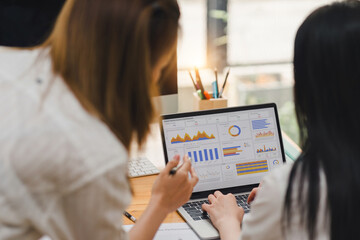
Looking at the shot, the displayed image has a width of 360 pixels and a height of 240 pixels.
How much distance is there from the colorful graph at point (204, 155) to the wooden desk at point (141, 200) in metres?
0.16

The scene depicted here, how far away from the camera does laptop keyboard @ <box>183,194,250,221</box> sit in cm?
120

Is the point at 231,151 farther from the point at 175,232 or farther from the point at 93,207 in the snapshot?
the point at 93,207

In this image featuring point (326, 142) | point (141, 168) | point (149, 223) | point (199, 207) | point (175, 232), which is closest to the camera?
point (326, 142)

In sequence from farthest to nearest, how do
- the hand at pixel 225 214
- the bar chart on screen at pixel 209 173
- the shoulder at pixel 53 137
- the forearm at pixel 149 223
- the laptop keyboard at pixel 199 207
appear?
the bar chart on screen at pixel 209 173 < the laptop keyboard at pixel 199 207 < the hand at pixel 225 214 < the forearm at pixel 149 223 < the shoulder at pixel 53 137

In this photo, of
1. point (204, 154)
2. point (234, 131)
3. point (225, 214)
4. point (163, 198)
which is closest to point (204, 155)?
point (204, 154)

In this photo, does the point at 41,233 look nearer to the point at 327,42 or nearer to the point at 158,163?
the point at 327,42

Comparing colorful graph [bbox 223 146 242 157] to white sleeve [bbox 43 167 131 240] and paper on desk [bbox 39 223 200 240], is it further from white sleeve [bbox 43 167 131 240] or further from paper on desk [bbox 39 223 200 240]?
white sleeve [bbox 43 167 131 240]

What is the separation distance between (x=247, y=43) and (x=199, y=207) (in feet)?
4.39

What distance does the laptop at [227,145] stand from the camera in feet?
4.28

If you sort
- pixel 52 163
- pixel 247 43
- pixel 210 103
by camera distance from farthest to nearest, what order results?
pixel 247 43, pixel 210 103, pixel 52 163

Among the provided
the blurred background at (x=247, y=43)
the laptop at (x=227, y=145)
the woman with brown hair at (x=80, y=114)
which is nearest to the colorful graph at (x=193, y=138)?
the laptop at (x=227, y=145)

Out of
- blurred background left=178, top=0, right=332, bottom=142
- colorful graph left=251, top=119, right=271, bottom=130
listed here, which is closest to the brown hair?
colorful graph left=251, top=119, right=271, bottom=130

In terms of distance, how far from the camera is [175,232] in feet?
3.74

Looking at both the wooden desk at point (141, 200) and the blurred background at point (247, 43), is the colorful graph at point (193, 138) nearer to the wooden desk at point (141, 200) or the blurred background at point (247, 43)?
the wooden desk at point (141, 200)
